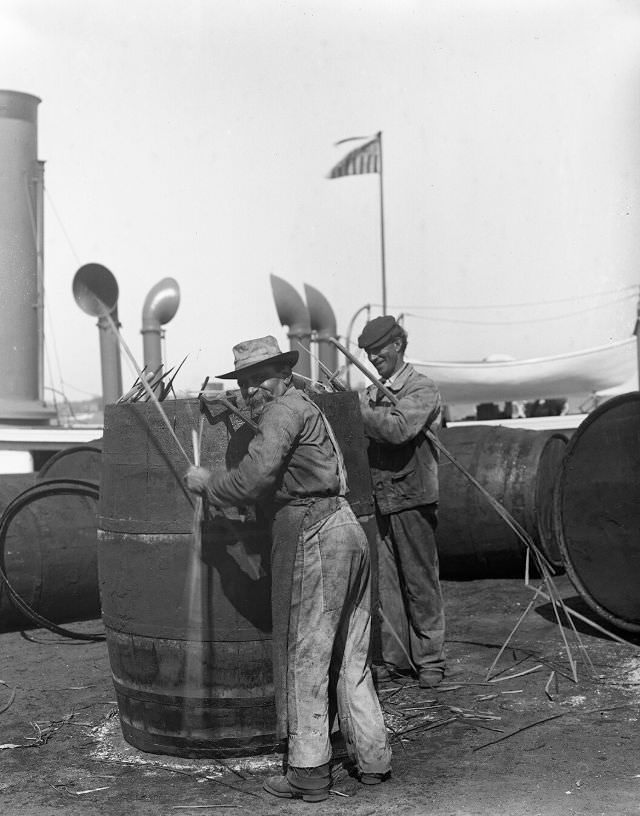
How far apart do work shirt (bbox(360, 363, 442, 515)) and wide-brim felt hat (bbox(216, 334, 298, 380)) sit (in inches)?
62.5

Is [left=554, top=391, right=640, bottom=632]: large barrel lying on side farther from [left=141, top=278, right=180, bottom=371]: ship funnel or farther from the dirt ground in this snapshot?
[left=141, top=278, right=180, bottom=371]: ship funnel

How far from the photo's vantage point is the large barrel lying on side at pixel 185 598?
473 centimetres

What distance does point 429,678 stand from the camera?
6.07 metres

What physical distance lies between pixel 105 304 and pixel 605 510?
10.6 meters

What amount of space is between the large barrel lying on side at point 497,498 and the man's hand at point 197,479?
5280 millimetres

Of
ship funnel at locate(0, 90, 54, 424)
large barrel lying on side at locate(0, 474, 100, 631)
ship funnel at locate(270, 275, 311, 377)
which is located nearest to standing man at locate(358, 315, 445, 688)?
large barrel lying on side at locate(0, 474, 100, 631)

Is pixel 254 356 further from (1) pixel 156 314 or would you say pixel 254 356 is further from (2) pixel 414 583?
(1) pixel 156 314

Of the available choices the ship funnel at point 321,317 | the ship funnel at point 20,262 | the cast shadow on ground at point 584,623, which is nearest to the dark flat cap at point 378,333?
the cast shadow on ground at point 584,623

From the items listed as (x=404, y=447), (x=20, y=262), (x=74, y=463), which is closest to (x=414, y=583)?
(x=404, y=447)

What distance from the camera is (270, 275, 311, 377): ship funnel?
21.6 metres

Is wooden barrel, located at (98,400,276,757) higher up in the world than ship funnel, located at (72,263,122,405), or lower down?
lower down

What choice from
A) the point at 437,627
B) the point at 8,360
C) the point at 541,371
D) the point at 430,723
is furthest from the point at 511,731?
the point at 541,371

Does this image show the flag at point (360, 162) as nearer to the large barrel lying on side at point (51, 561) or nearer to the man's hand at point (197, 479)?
the large barrel lying on side at point (51, 561)

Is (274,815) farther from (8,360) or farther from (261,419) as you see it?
(8,360)
